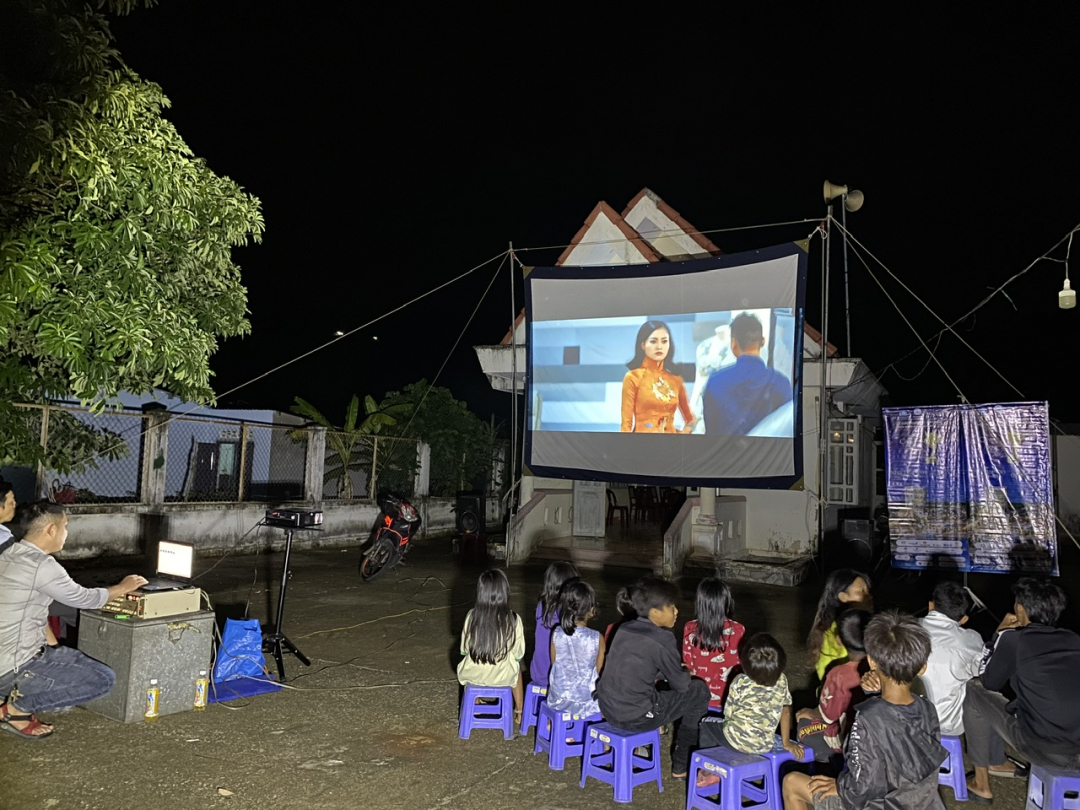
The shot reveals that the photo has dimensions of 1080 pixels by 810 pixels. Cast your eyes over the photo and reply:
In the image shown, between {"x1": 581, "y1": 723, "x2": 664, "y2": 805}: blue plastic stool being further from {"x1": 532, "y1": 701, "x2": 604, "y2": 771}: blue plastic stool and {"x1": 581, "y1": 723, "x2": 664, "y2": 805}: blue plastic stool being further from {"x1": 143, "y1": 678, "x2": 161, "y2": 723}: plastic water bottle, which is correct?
{"x1": 143, "y1": 678, "x2": 161, "y2": 723}: plastic water bottle

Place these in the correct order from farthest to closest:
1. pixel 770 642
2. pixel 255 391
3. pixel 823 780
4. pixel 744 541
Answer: pixel 255 391
pixel 744 541
pixel 770 642
pixel 823 780

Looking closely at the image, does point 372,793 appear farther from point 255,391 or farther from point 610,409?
point 255,391

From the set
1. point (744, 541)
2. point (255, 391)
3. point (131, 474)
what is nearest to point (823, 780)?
point (744, 541)

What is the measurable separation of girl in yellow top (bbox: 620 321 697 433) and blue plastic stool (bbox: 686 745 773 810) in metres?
6.50

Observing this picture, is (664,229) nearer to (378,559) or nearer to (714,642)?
(378,559)

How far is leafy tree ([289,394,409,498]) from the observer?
14.2 metres

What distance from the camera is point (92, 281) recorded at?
4605mm

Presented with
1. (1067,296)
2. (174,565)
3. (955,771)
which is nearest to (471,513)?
(174,565)

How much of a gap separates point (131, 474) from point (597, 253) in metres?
8.83

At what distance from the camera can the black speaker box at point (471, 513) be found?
12.6 meters

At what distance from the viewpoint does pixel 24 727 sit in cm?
420

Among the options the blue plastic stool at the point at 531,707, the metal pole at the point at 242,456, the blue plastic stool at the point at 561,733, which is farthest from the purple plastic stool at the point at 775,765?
the metal pole at the point at 242,456

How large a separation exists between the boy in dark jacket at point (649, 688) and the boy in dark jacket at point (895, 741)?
3.38 feet

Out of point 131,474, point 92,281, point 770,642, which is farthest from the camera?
point 131,474
